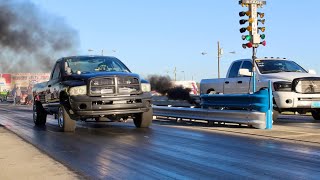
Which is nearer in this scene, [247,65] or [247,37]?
[247,65]

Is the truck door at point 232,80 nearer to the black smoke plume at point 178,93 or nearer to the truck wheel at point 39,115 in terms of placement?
the truck wheel at point 39,115

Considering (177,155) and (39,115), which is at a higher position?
(39,115)

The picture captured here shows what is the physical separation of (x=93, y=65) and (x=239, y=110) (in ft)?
13.9

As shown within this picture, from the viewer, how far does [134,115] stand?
12547 millimetres

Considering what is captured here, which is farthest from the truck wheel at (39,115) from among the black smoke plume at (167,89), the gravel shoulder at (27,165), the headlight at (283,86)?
the black smoke plume at (167,89)

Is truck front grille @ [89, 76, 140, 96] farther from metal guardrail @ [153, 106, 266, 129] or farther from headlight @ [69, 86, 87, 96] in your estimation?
metal guardrail @ [153, 106, 266, 129]

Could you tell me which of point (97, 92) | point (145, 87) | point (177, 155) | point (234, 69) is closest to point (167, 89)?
point (234, 69)

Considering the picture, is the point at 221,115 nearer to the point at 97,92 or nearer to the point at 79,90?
the point at 97,92

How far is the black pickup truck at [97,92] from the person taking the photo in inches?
446

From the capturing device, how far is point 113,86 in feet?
37.8

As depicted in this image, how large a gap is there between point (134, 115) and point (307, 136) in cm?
458

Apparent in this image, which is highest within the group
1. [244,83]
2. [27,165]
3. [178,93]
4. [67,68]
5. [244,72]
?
[67,68]

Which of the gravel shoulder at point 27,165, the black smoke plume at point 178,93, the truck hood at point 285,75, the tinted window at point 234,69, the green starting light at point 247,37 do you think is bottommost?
the gravel shoulder at point 27,165

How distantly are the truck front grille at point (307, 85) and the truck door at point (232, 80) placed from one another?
2.46 m
